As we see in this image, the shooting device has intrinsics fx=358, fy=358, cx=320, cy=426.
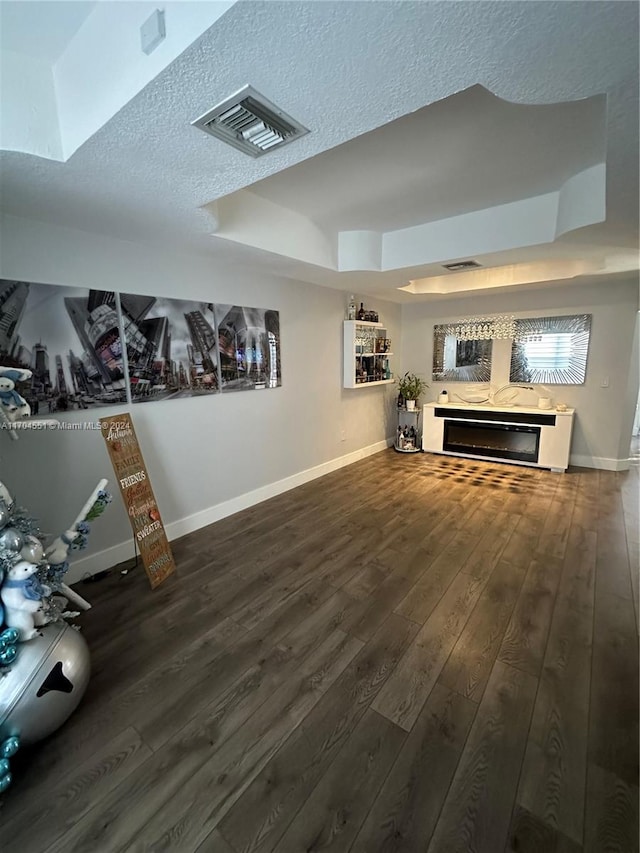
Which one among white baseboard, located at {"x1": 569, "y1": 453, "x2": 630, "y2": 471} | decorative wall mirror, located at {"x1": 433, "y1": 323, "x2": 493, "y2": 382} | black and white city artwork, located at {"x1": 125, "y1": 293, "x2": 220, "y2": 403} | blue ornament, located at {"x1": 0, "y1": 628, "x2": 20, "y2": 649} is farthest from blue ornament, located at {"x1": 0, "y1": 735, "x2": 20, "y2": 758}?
white baseboard, located at {"x1": 569, "y1": 453, "x2": 630, "y2": 471}

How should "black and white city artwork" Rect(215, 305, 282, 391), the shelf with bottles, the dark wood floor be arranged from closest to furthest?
the dark wood floor → "black and white city artwork" Rect(215, 305, 282, 391) → the shelf with bottles

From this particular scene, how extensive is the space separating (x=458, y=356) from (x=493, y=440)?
56.1 inches

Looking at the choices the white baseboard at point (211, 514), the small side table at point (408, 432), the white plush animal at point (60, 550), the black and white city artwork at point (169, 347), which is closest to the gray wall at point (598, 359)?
the small side table at point (408, 432)

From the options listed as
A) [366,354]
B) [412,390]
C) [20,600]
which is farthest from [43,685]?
[412,390]

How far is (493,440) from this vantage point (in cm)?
505

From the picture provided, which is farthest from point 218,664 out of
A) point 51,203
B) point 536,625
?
point 51,203

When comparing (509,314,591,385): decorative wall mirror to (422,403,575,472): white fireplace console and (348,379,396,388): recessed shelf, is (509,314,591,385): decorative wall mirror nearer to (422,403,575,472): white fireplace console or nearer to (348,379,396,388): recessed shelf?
(422,403,575,472): white fireplace console

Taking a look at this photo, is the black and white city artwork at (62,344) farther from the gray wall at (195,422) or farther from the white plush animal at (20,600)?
the white plush animal at (20,600)

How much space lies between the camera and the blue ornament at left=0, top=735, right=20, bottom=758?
4.30ft

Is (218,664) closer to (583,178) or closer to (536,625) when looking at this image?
(536,625)

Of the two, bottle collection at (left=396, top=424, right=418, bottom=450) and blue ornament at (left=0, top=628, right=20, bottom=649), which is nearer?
blue ornament at (left=0, top=628, right=20, bottom=649)

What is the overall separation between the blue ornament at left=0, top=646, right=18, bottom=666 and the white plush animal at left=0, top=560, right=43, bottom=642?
54mm

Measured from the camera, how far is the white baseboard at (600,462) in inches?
184

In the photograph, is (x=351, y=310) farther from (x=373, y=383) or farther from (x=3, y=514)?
(x=3, y=514)
